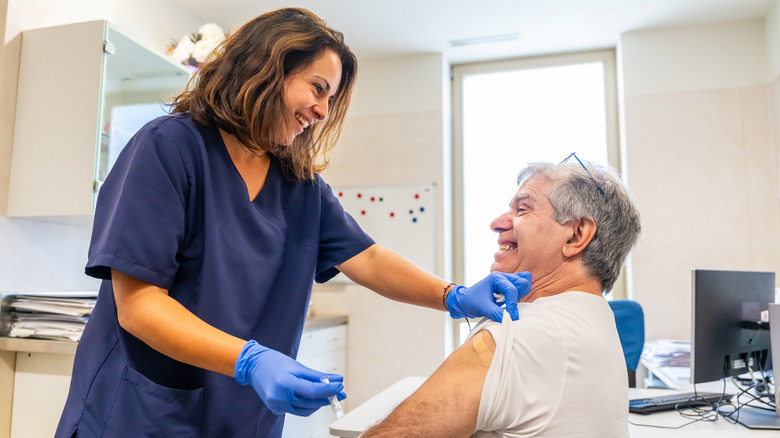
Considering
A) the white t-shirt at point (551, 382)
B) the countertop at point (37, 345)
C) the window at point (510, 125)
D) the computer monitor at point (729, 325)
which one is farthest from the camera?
the window at point (510, 125)

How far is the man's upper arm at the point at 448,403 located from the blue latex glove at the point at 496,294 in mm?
83

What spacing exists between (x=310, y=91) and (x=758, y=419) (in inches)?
58.8

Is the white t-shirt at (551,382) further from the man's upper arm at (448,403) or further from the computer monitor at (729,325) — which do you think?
the computer monitor at (729,325)

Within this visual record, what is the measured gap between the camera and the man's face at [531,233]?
3.81ft

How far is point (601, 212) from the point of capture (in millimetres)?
1150

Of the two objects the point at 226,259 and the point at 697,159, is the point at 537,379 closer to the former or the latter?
the point at 226,259

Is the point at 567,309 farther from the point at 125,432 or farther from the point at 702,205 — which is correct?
the point at 702,205

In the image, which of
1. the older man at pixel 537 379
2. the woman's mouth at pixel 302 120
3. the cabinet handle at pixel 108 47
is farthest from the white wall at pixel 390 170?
the older man at pixel 537 379

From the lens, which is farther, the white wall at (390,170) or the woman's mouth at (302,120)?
the white wall at (390,170)

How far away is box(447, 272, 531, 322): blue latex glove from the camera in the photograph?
1.04 metres

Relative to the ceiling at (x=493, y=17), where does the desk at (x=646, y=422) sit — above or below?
below

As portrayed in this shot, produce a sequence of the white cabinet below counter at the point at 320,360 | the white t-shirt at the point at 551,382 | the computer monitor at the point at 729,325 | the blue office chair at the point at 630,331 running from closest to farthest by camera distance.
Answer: the white t-shirt at the point at 551,382 < the computer monitor at the point at 729,325 < the blue office chair at the point at 630,331 < the white cabinet below counter at the point at 320,360

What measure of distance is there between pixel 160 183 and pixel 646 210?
10.3ft

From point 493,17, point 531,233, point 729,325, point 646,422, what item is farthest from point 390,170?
point 531,233
